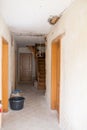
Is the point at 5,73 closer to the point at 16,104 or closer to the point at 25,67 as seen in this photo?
the point at 16,104

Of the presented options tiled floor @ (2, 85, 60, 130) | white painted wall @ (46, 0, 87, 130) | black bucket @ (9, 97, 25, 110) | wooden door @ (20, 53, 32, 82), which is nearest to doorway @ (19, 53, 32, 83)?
wooden door @ (20, 53, 32, 82)

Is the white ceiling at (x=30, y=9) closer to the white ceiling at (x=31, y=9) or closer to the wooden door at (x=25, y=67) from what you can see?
the white ceiling at (x=31, y=9)

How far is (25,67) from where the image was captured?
10844 millimetres

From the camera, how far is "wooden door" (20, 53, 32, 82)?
10789mm

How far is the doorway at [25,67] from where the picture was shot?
424 inches

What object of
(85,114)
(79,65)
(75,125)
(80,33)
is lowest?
(75,125)

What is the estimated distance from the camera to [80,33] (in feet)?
7.52

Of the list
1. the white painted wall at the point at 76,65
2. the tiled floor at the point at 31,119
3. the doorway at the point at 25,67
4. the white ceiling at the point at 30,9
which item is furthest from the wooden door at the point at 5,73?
the doorway at the point at 25,67

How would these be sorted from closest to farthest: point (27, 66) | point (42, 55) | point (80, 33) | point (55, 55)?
point (80, 33)
point (55, 55)
point (42, 55)
point (27, 66)

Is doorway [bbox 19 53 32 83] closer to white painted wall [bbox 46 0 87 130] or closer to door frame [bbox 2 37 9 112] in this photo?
door frame [bbox 2 37 9 112]

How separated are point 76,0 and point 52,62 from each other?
8.47 ft

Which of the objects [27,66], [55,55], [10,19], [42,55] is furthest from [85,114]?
[27,66]

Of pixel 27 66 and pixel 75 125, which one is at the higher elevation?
pixel 27 66

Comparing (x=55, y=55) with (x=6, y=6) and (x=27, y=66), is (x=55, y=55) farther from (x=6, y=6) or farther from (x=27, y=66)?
(x=27, y=66)
